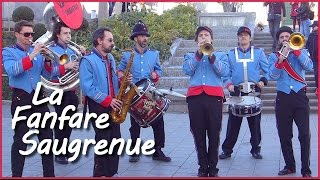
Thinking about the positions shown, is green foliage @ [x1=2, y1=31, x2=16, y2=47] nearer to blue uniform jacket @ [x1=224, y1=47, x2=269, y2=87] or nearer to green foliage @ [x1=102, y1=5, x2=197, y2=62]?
green foliage @ [x1=102, y1=5, x2=197, y2=62]

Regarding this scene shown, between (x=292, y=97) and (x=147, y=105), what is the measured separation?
5.43 ft

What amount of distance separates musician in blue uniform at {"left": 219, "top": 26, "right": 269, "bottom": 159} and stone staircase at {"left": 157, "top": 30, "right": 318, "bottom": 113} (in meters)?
1.94

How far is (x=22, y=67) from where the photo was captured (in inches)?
237

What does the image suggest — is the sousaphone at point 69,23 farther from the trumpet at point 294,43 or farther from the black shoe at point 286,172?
the black shoe at point 286,172

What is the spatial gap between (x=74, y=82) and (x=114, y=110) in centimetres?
144

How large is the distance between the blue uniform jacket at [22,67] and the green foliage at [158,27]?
8.71 metres

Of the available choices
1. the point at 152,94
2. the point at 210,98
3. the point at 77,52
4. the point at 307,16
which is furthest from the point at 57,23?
the point at 307,16

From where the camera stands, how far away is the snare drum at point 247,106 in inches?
285

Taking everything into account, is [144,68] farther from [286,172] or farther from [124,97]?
[286,172]

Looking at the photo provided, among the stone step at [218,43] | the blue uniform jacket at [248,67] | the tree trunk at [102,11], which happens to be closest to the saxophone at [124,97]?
the blue uniform jacket at [248,67]

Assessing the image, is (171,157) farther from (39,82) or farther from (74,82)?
(39,82)

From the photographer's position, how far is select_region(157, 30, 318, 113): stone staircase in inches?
508

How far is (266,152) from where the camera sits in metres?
8.31

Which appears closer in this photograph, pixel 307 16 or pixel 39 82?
pixel 39 82
